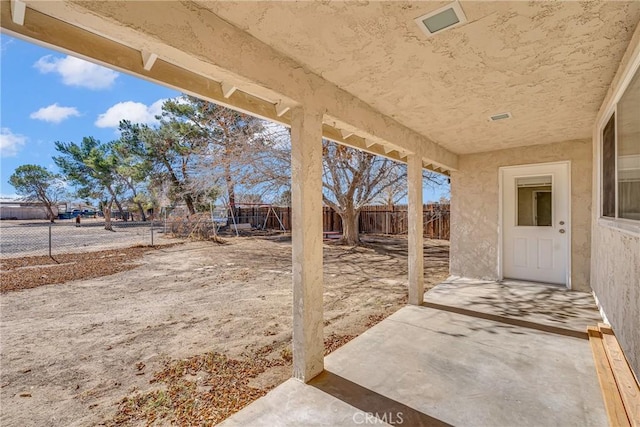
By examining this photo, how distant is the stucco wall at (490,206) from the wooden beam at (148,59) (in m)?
5.41

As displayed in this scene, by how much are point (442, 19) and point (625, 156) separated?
1902mm

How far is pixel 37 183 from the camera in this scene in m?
23.1

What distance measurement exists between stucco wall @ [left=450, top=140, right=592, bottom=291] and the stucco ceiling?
171 centimetres

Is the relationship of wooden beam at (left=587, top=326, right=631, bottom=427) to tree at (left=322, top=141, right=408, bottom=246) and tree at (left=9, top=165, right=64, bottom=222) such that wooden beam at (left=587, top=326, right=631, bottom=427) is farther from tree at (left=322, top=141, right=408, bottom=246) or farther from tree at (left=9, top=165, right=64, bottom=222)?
tree at (left=9, top=165, right=64, bottom=222)

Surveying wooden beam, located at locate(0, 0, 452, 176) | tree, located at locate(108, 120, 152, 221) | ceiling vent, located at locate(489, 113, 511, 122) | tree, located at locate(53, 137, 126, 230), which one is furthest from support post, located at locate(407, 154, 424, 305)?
tree, located at locate(53, 137, 126, 230)

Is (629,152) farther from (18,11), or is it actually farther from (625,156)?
(18,11)

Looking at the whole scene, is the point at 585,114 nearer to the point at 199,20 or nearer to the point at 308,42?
the point at 308,42

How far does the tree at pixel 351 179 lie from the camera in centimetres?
940

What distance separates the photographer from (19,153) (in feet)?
74.5

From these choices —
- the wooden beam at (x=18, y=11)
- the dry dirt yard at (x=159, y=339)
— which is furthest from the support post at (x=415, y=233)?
the wooden beam at (x=18, y=11)

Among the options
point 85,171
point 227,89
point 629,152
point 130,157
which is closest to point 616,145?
point 629,152

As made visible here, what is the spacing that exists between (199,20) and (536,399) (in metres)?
3.23

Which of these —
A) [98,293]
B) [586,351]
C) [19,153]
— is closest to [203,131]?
[98,293]

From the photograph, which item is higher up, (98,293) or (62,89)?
(62,89)
